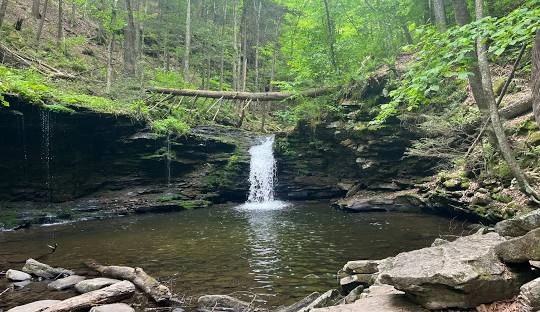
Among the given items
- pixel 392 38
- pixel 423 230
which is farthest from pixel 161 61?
pixel 423 230

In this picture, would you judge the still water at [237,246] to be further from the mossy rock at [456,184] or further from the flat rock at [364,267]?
the mossy rock at [456,184]

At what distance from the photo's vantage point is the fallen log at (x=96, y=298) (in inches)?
254

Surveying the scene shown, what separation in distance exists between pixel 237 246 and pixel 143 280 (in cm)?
430

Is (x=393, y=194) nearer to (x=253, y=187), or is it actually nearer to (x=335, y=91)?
(x=335, y=91)

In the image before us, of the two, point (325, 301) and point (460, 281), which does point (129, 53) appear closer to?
point (325, 301)

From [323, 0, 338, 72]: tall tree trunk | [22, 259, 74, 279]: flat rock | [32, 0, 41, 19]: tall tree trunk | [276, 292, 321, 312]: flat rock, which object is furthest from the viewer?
[32, 0, 41, 19]: tall tree trunk

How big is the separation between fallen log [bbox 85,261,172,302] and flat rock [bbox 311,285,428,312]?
375 cm

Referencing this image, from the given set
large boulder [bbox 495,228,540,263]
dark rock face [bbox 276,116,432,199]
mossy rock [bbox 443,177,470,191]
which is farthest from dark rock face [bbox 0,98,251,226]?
large boulder [bbox 495,228,540,263]

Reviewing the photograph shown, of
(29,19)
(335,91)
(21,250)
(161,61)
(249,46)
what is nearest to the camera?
(21,250)

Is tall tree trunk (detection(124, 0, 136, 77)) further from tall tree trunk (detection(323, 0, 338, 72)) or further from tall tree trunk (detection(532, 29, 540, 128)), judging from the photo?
tall tree trunk (detection(532, 29, 540, 128))

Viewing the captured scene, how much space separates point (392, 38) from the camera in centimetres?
2269

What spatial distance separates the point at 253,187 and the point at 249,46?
2224cm

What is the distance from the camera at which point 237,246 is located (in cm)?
1202

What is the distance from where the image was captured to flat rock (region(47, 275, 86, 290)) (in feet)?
26.9
